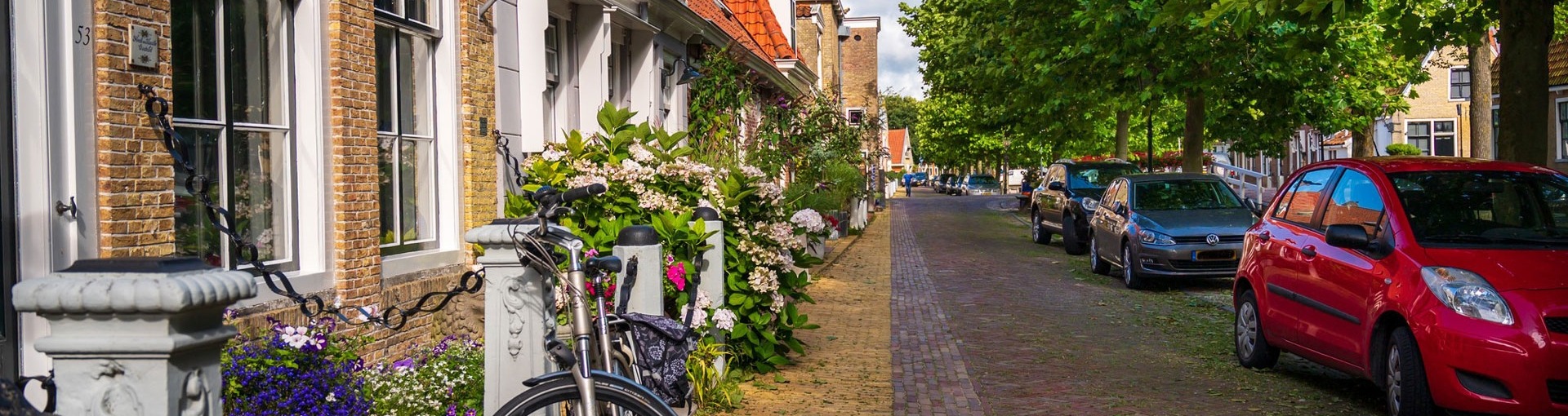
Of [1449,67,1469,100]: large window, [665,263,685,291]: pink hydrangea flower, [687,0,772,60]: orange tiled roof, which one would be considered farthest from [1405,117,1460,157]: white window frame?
[665,263,685,291]: pink hydrangea flower

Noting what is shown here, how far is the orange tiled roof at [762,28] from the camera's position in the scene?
81.3 ft

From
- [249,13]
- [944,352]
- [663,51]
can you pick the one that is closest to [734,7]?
[663,51]

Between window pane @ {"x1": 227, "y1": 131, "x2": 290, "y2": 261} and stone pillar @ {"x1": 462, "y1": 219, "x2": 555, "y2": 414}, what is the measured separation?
1937mm

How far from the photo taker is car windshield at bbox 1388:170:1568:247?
6914 millimetres

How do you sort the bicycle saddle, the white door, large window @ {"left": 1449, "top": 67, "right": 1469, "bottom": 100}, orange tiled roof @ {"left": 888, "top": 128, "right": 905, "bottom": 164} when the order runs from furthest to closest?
orange tiled roof @ {"left": 888, "top": 128, "right": 905, "bottom": 164}
large window @ {"left": 1449, "top": 67, "right": 1469, "bottom": 100}
the white door
the bicycle saddle

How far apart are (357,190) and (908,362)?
14.0 feet

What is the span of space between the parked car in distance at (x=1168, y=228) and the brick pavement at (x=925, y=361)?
7.71 ft

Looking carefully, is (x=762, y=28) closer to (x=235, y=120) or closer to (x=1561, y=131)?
(x=235, y=120)

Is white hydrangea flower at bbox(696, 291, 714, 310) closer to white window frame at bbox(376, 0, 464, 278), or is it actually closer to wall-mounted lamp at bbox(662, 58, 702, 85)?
white window frame at bbox(376, 0, 464, 278)

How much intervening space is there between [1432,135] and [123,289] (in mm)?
55478

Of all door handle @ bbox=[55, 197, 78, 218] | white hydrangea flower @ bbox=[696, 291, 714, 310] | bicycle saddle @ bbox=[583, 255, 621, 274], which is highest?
door handle @ bbox=[55, 197, 78, 218]

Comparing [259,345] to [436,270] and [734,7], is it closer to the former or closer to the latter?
[436,270]

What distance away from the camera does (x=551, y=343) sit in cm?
421

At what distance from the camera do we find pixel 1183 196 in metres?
16.1
